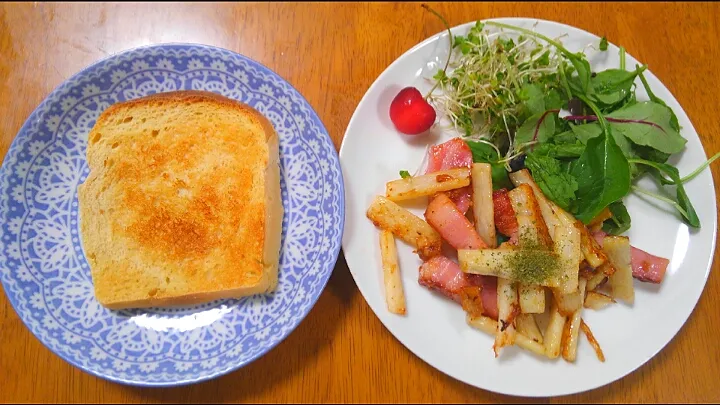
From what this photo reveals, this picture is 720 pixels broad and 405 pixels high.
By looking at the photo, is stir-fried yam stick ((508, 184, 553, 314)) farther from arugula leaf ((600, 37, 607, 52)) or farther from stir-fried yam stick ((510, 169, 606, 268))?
arugula leaf ((600, 37, 607, 52))

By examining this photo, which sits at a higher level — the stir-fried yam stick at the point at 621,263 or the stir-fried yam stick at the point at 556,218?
the stir-fried yam stick at the point at 556,218

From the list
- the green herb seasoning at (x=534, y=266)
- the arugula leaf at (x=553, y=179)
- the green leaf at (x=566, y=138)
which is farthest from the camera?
the green leaf at (x=566, y=138)

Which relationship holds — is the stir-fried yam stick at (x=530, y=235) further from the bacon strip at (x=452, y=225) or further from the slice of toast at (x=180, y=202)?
the slice of toast at (x=180, y=202)

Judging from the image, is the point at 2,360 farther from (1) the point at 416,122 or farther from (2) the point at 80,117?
(1) the point at 416,122

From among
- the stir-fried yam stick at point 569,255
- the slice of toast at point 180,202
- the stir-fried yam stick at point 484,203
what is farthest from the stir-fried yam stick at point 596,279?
the slice of toast at point 180,202

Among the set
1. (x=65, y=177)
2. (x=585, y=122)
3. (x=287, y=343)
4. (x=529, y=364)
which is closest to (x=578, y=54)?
(x=585, y=122)

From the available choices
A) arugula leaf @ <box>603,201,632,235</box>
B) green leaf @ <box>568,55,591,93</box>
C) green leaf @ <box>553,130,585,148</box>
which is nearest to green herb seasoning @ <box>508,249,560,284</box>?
arugula leaf @ <box>603,201,632,235</box>

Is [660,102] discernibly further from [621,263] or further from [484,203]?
[484,203]
